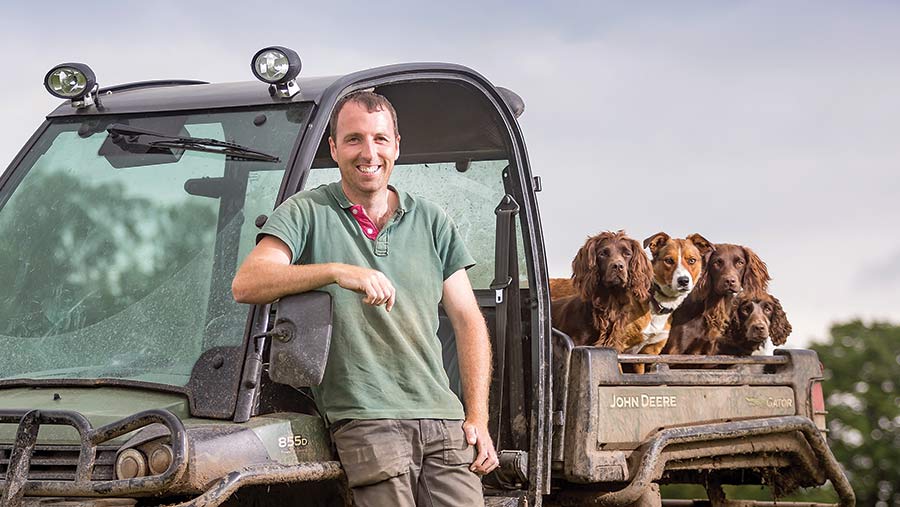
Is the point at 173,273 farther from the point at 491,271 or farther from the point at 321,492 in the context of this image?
the point at 491,271

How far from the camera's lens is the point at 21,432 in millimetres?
4059

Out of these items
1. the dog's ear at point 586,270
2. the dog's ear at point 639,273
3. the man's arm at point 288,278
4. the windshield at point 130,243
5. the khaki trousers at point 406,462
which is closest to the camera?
the man's arm at point 288,278

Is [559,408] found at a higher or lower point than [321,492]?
higher

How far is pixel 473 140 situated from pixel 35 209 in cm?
198

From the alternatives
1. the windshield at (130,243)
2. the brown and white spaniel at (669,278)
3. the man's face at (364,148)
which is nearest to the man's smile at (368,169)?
the man's face at (364,148)

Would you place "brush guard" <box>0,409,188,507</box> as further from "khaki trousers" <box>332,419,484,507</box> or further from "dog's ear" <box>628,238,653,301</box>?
"dog's ear" <box>628,238,653,301</box>

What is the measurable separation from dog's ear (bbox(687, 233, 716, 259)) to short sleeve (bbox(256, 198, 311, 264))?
13.7 feet

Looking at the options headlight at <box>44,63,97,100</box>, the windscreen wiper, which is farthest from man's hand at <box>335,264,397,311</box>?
headlight at <box>44,63,97,100</box>

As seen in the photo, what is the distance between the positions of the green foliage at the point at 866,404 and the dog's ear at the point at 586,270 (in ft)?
46.4

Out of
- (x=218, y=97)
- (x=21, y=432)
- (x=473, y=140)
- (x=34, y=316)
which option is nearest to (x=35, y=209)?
(x=34, y=316)

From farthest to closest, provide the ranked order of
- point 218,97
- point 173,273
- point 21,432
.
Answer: point 218,97
point 173,273
point 21,432

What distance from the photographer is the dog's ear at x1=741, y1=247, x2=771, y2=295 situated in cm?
776

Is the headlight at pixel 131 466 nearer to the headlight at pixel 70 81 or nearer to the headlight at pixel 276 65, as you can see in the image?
the headlight at pixel 276 65

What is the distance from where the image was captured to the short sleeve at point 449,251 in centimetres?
450
